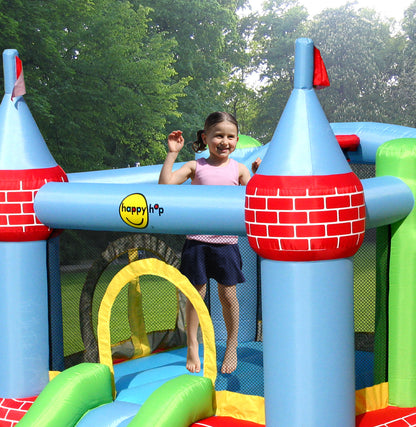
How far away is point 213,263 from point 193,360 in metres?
0.50

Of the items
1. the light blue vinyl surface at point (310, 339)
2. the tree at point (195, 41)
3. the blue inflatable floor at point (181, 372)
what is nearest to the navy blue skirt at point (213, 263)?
the blue inflatable floor at point (181, 372)

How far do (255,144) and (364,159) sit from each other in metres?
0.97

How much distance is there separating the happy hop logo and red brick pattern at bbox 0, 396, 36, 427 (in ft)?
3.35

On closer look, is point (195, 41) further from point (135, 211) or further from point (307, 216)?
point (307, 216)

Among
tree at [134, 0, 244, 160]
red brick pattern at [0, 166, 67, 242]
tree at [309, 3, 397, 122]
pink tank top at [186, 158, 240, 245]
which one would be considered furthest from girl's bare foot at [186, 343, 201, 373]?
tree at [309, 3, 397, 122]

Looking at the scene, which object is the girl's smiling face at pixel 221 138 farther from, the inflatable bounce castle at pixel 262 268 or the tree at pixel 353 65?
the tree at pixel 353 65

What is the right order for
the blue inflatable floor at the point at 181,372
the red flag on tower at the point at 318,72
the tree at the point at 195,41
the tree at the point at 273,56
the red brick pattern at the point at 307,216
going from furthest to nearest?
the tree at the point at 273,56 < the tree at the point at 195,41 < the blue inflatable floor at the point at 181,372 < the red flag on tower at the point at 318,72 < the red brick pattern at the point at 307,216

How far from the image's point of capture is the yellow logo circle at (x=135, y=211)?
2.74 metres

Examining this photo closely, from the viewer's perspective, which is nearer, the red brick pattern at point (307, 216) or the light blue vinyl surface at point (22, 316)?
the red brick pattern at point (307, 216)

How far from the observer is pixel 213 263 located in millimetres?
3289

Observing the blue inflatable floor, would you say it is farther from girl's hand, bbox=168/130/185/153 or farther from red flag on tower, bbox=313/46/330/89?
red flag on tower, bbox=313/46/330/89

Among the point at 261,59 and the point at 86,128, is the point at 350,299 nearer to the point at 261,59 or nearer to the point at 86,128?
the point at 86,128

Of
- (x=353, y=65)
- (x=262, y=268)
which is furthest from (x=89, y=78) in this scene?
(x=353, y=65)

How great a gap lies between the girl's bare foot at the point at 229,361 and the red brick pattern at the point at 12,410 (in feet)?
3.00
